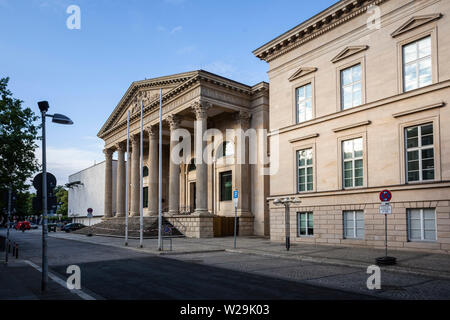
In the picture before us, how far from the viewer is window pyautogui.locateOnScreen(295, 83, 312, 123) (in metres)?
26.1

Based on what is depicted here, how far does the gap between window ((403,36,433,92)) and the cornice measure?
11.7 ft

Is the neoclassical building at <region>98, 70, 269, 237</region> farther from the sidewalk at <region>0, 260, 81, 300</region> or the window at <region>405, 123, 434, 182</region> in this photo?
the sidewalk at <region>0, 260, 81, 300</region>

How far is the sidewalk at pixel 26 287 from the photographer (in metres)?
9.21

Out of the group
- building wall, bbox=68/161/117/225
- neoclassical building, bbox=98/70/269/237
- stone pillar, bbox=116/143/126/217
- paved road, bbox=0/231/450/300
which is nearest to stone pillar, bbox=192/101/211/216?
neoclassical building, bbox=98/70/269/237

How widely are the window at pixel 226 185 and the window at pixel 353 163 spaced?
17.2 metres

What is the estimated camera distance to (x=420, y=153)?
Result: 63.3ft

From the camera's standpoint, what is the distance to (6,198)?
16.1 metres

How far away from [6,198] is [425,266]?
16811 mm

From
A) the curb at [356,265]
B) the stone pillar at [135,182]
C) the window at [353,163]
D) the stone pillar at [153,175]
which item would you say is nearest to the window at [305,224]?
the window at [353,163]

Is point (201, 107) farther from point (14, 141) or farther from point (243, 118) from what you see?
point (14, 141)

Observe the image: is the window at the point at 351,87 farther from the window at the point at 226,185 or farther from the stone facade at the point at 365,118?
the window at the point at 226,185

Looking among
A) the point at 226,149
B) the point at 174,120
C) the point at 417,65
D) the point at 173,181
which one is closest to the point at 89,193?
the point at 173,181

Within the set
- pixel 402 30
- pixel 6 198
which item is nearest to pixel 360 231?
pixel 402 30

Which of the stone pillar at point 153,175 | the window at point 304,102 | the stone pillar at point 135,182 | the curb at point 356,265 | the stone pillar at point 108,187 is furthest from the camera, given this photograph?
the stone pillar at point 108,187
